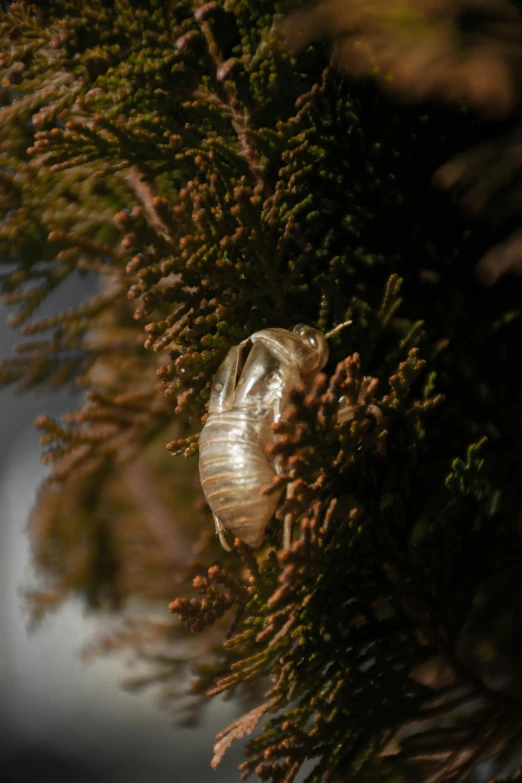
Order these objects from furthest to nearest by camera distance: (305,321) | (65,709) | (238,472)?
1. (65,709)
2. (305,321)
3. (238,472)

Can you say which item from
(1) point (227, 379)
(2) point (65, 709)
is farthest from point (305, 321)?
(2) point (65, 709)

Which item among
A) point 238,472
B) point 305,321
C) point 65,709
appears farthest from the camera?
point 65,709

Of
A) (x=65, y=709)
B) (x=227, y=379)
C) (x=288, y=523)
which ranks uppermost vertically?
(x=227, y=379)

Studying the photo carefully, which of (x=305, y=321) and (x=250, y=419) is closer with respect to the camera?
(x=250, y=419)

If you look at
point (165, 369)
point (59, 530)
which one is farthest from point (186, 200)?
point (59, 530)

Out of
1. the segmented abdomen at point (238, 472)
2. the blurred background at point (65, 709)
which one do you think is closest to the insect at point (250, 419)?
the segmented abdomen at point (238, 472)

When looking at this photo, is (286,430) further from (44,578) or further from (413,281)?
(44,578)

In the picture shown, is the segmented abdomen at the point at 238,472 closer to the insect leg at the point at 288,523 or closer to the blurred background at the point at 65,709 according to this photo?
the insect leg at the point at 288,523

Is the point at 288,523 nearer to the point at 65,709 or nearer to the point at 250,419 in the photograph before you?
the point at 250,419

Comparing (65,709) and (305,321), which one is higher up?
(305,321)
